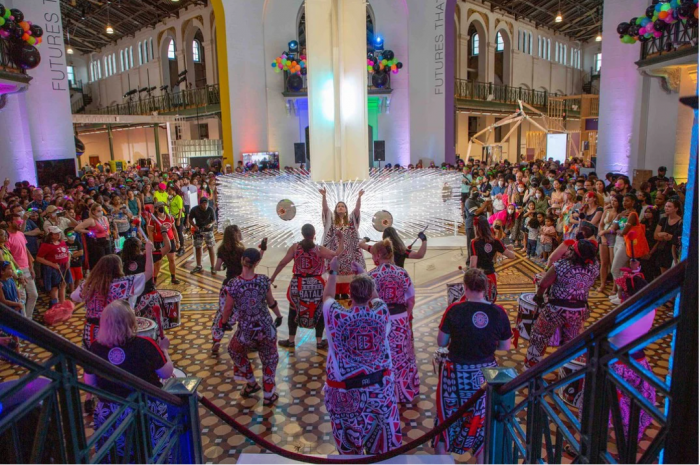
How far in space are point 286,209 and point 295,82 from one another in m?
11.8

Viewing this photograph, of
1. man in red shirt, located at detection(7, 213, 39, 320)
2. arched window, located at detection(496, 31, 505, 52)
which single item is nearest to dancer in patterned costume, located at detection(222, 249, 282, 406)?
man in red shirt, located at detection(7, 213, 39, 320)

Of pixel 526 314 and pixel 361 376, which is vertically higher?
pixel 361 376

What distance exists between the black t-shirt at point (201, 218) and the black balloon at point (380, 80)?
10.8m

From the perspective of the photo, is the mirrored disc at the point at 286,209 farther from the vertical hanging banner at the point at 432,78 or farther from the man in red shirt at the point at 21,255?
the vertical hanging banner at the point at 432,78

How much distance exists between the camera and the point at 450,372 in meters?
3.28

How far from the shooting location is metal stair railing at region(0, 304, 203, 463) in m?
1.47

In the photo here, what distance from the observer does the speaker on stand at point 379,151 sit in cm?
1814

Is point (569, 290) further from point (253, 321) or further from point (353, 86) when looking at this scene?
point (353, 86)

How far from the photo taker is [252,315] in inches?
162

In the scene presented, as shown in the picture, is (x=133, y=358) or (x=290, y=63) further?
(x=290, y=63)

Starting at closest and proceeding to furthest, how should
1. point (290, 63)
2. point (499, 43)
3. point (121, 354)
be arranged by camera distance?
point (121, 354), point (290, 63), point (499, 43)

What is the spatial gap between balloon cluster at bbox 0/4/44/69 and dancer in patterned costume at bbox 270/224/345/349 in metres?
7.51

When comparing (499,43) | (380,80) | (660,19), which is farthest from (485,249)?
(499,43)

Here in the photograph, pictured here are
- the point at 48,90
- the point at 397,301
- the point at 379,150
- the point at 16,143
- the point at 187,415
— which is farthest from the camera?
the point at 379,150
